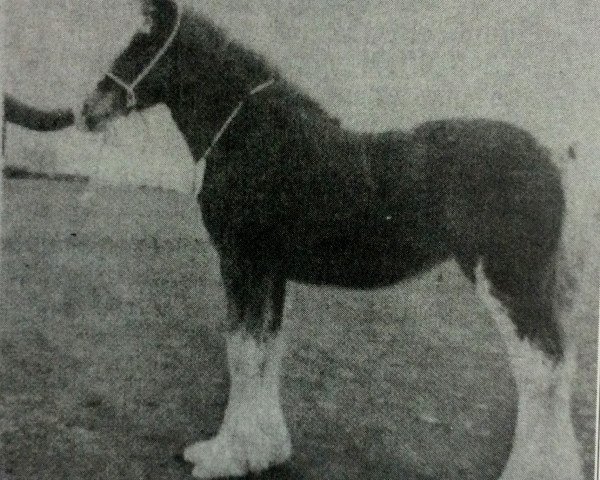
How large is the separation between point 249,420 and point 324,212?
19.5 inches

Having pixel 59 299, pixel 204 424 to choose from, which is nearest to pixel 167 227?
pixel 59 299

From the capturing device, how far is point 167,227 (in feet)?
6.12

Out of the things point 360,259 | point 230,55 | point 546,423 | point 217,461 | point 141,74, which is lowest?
point 217,461

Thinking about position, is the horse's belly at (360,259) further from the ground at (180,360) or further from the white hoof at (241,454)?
the white hoof at (241,454)

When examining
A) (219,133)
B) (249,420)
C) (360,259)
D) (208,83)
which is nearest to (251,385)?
(249,420)

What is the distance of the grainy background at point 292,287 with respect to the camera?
5.96ft

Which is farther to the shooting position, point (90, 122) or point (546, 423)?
point (90, 122)

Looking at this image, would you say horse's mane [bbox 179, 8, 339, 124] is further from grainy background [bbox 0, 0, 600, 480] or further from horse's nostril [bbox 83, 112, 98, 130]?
horse's nostril [bbox 83, 112, 98, 130]

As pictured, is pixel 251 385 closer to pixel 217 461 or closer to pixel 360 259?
pixel 217 461

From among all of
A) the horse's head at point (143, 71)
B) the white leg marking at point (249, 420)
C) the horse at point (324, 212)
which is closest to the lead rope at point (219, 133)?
the horse at point (324, 212)

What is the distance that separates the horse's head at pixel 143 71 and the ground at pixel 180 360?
7.7 inches

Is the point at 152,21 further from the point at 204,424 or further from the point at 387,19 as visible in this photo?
the point at 204,424

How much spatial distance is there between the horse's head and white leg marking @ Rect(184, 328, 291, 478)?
1.90ft

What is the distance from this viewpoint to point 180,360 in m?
1.86
